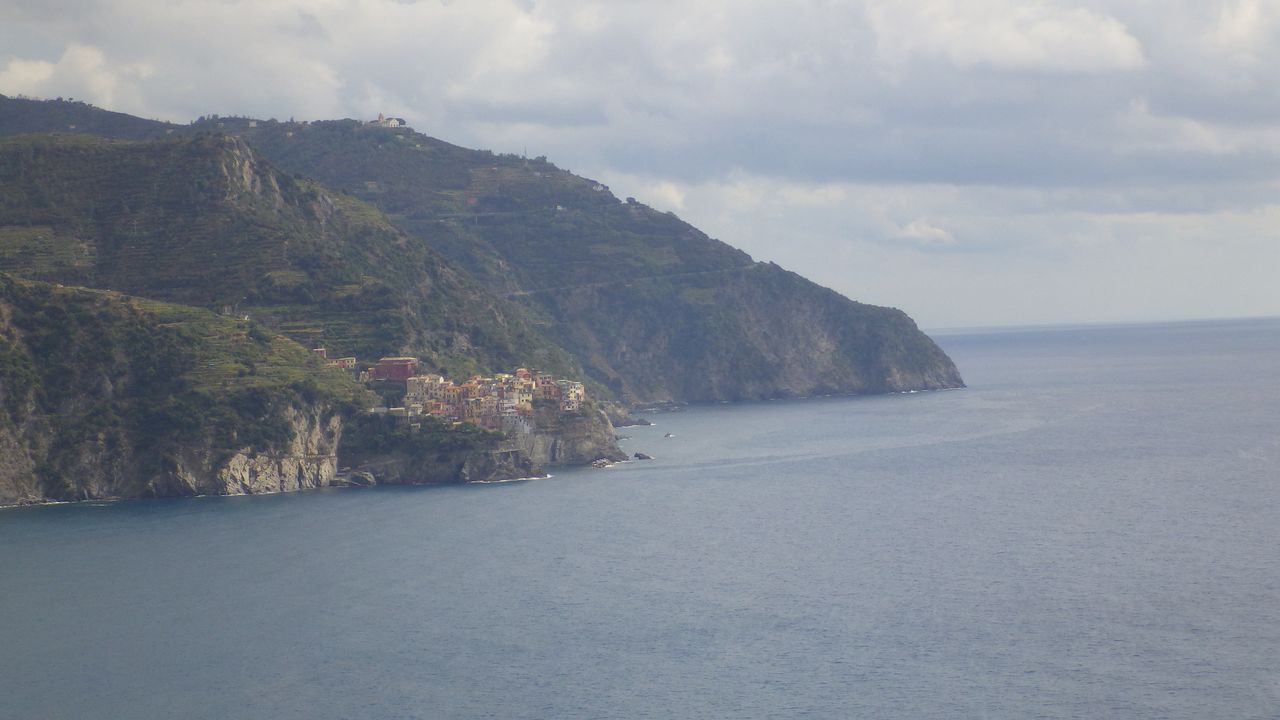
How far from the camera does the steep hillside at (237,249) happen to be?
405ft

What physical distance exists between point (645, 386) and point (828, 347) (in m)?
31.0

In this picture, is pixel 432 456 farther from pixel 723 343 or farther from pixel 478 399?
pixel 723 343

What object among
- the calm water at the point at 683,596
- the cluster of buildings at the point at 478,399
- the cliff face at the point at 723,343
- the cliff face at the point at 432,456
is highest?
the cliff face at the point at 723,343

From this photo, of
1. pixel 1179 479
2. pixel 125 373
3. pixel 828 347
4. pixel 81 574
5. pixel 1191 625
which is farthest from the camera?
pixel 828 347

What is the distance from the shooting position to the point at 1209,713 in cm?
4819

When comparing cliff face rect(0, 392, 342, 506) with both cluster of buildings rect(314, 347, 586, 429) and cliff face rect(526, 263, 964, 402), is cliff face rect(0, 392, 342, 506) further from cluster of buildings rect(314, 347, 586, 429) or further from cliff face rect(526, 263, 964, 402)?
cliff face rect(526, 263, 964, 402)

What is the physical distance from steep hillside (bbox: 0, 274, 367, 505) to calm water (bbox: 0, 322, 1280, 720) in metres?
3.31

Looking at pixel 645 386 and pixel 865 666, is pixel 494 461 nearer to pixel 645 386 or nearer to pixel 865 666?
pixel 865 666

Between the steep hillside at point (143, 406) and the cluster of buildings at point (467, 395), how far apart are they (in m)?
4.15

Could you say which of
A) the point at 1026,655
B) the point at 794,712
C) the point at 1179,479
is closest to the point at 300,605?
the point at 794,712

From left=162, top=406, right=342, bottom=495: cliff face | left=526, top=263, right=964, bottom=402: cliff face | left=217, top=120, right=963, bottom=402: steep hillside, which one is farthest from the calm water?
left=217, top=120, right=963, bottom=402: steep hillside

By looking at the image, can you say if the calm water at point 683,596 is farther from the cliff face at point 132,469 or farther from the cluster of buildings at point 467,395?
the cluster of buildings at point 467,395

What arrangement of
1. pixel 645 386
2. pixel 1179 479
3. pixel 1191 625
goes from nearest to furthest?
pixel 1191 625 < pixel 1179 479 < pixel 645 386

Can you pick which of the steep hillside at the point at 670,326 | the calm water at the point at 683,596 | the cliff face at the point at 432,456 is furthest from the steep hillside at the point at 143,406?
the steep hillside at the point at 670,326
